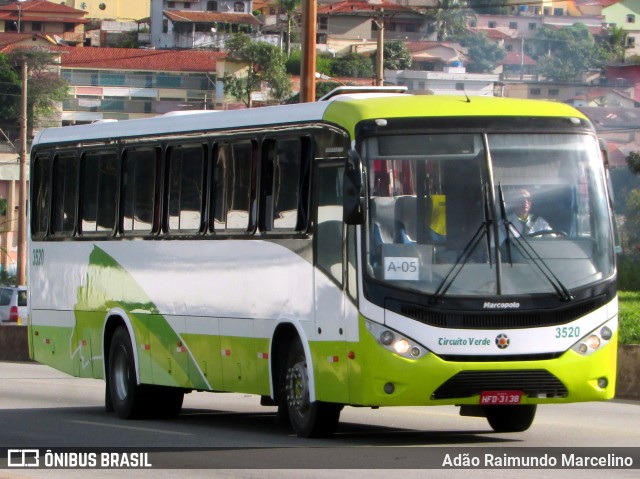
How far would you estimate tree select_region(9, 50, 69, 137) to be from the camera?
391 feet

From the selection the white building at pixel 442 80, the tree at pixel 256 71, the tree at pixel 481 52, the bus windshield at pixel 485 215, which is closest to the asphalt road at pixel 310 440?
the bus windshield at pixel 485 215

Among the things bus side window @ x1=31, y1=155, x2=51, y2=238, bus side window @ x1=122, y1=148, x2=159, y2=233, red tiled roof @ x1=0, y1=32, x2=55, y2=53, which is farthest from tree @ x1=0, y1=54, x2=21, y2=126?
bus side window @ x1=122, y1=148, x2=159, y2=233

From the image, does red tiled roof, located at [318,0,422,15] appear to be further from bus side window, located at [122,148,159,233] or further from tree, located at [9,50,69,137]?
bus side window, located at [122,148,159,233]

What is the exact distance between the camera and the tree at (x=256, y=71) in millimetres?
121250

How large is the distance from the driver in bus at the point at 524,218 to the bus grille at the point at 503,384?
3.77 ft

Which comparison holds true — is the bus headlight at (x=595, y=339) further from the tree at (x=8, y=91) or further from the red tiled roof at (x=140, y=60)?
the red tiled roof at (x=140, y=60)

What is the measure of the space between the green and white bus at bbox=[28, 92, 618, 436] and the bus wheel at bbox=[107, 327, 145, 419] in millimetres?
1486

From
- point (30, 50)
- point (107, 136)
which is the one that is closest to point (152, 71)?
point (30, 50)

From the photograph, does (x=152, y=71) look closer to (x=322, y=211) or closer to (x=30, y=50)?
(x=30, y=50)

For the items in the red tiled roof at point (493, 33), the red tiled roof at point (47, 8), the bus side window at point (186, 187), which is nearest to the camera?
the bus side window at point (186, 187)

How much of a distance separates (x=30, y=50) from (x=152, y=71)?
11.7 m

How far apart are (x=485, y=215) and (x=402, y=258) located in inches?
30.1

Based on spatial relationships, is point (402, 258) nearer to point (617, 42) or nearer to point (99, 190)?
point (99, 190)

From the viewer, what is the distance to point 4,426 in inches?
637
